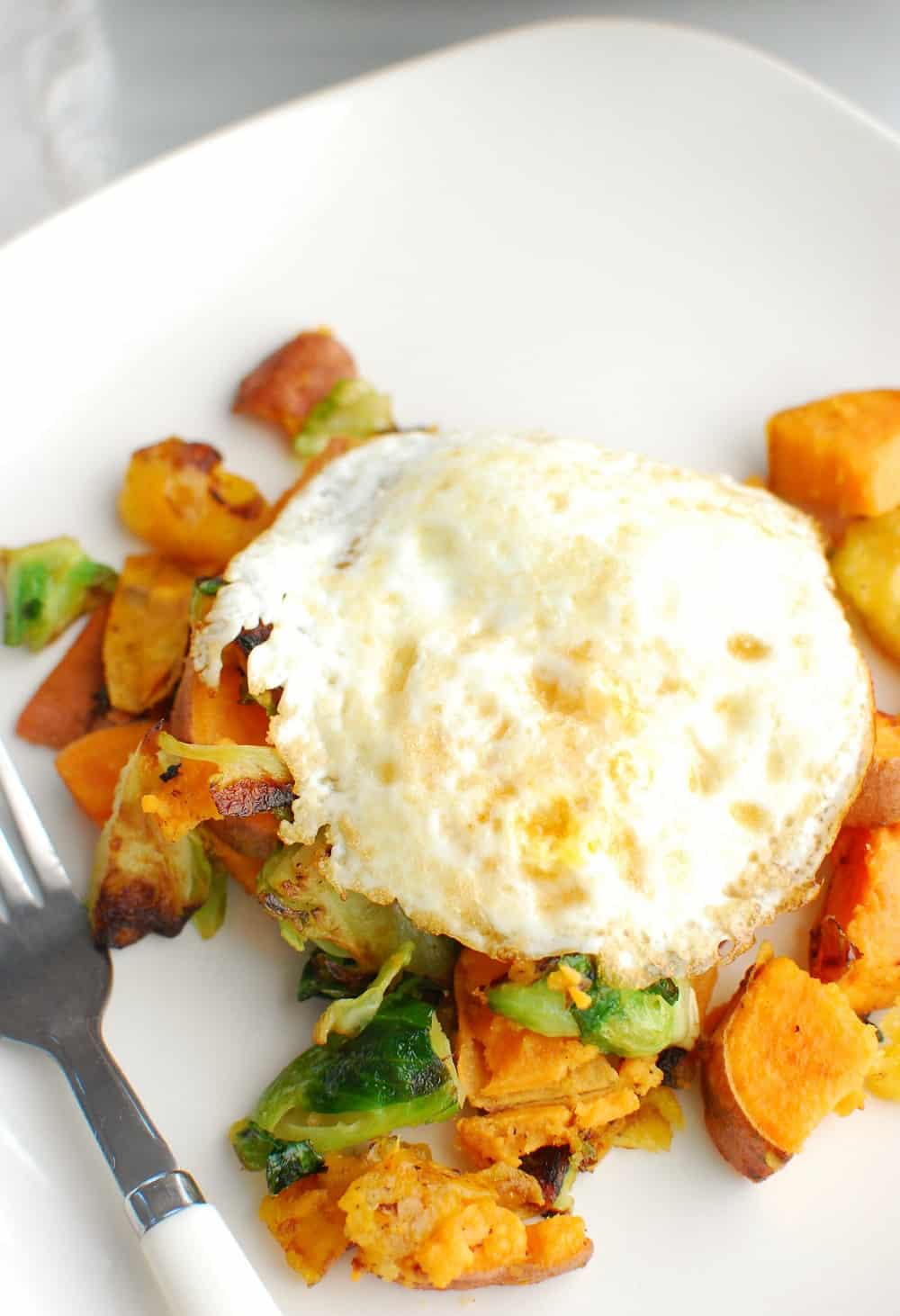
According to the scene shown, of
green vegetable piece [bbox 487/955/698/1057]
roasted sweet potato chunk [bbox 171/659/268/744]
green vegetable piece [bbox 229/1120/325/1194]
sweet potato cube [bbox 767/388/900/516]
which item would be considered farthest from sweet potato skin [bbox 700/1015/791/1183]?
sweet potato cube [bbox 767/388/900/516]

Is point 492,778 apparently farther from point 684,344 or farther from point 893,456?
point 684,344

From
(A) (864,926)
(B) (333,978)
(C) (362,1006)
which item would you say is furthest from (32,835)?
(A) (864,926)

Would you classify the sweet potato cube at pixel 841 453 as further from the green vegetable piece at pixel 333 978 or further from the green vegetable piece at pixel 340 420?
the green vegetable piece at pixel 333 978

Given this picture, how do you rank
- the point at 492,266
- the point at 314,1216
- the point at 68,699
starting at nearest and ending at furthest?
the point at 314,1216
the point at 68,699
the point at 492,266

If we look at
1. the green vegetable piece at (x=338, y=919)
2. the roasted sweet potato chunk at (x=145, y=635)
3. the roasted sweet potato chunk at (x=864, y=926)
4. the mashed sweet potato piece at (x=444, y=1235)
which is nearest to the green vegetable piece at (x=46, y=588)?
the roasted sweet potato chunk at (x=145, y=635)

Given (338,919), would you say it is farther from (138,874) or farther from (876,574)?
(876,574)

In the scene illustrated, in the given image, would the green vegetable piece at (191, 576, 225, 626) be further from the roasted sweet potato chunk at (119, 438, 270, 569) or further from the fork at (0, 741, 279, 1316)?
the fork at (0, 741, 279, 1316)

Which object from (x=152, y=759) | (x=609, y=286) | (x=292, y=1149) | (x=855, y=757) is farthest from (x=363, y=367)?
(x=292, y=1149)
